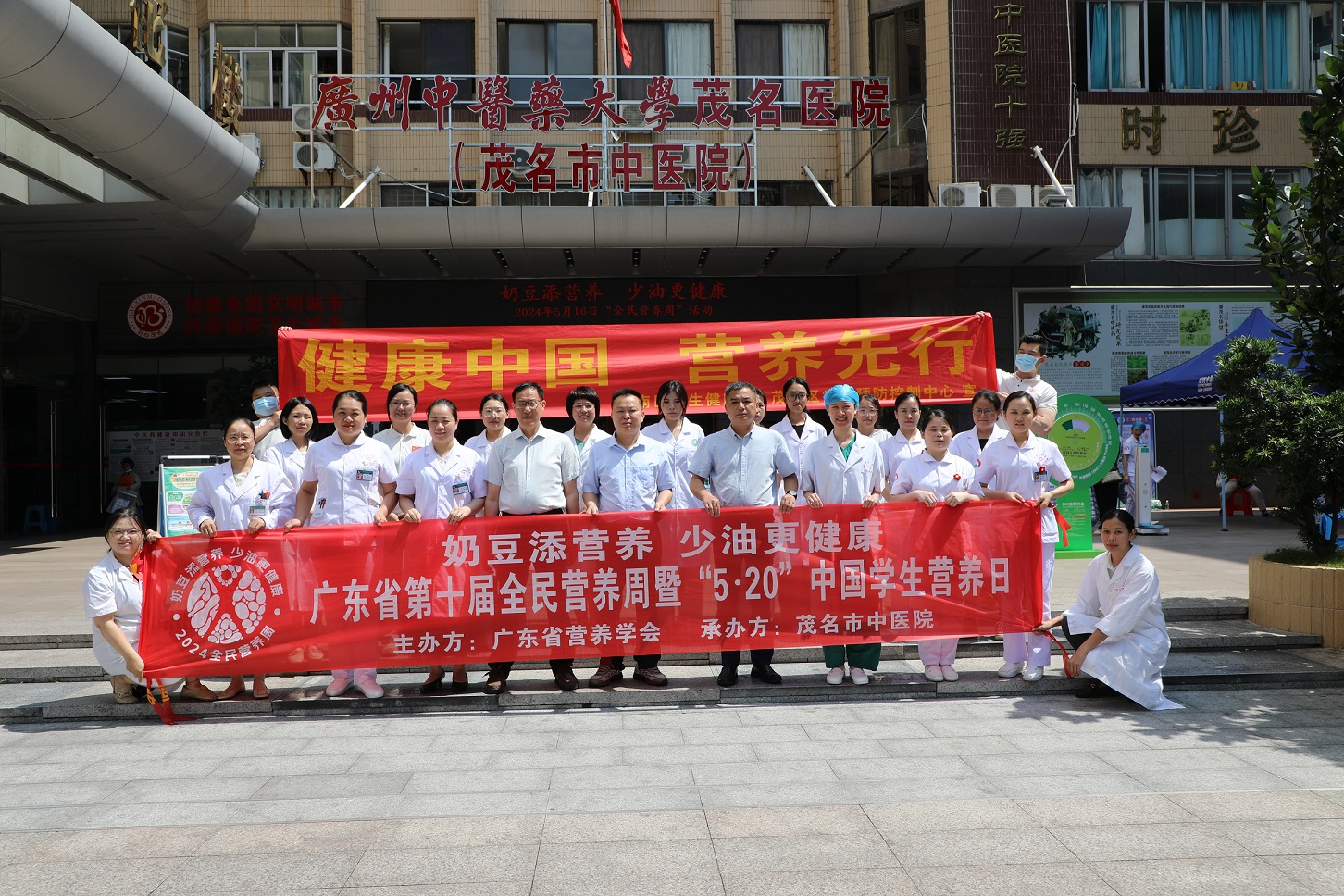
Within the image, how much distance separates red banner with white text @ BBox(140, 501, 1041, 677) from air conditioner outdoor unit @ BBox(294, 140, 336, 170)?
465 inches

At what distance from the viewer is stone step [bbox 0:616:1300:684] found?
6570 millimetres

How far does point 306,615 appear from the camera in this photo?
233 inches

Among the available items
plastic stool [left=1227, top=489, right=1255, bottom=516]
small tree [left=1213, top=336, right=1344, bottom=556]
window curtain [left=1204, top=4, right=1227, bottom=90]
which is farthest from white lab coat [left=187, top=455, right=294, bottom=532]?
window curtain [left=1204, top=4, right=1227, bottom=90]

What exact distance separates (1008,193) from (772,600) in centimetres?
1047

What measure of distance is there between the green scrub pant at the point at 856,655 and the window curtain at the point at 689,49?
43.3 ft

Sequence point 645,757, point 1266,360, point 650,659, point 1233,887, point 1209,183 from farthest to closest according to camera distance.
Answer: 1. point 1209,183
2. point 1266,360
3. point 650,659
4. point 645,757
5. point 1233,887

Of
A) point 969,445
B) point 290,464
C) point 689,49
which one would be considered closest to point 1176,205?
point 689,49

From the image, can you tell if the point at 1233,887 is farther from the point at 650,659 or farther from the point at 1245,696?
the point at 650,659

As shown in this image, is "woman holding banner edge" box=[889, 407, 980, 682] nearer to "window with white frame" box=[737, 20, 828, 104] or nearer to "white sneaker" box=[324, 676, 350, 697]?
"white sneaker" box=[324, 676, 350, 697]

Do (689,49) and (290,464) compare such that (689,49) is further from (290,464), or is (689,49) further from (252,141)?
(290,464)

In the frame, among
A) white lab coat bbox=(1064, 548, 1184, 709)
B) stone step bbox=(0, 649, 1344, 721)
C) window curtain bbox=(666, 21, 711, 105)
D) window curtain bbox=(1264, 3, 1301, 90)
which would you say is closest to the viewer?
white lab coat bbox=(1064, 548, 1184, 709)

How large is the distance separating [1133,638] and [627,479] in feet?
9.64

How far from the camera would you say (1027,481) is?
6254 millimetres

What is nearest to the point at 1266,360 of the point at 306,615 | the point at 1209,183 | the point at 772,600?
→ the point at 772,600
